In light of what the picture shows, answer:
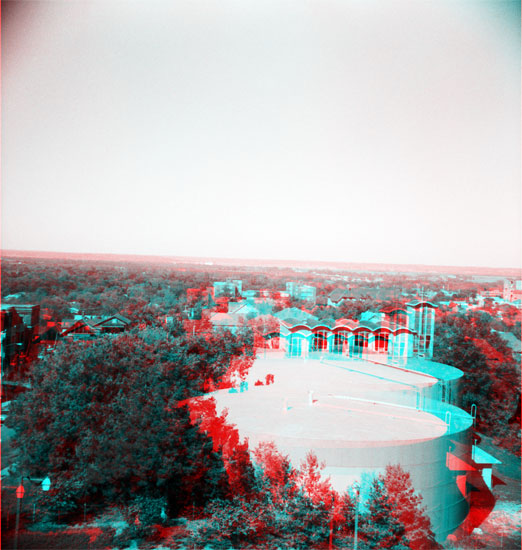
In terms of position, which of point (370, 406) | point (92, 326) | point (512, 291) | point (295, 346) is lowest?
point (370, 406)

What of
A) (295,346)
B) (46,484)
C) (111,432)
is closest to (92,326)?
(111,432)

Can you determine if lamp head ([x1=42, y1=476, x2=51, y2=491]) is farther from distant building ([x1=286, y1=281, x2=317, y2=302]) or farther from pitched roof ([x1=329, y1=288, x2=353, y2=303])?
pitched roof ([x1=329, y1=288, x2=353, y2=303])

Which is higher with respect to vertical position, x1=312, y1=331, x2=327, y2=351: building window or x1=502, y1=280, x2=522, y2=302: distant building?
x1=502, y1=280, x2=522, y2=302: distant building

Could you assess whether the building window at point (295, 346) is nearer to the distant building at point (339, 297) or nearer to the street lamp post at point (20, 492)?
the distant building at point (339, 297)

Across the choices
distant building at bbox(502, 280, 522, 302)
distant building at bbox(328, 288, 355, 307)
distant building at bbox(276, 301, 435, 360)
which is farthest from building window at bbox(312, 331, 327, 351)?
distant building at bbox(502, 280, 522, 302)

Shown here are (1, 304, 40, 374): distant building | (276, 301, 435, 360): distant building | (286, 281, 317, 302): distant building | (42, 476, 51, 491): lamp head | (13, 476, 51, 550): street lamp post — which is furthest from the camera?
(286, 281, 317, 302): distant building

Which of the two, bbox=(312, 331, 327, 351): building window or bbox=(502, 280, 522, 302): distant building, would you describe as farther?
bbox=(312, 331, 327, 351): building window

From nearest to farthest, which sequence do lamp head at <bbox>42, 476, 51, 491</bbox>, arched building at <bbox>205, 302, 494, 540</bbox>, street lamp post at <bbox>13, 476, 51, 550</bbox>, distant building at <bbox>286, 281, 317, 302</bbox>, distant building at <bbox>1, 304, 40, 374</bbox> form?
1. street lamp post at <bbox>13, 476, 51, 550</bbox>
2. arched building at <bbox>205, 302, 494, 540</bbox>
3. lamp head at <bbox>42, 476, 51, 491</bbox>
4. distant building at <bbox>1, 304, 40, 374</bbox>
5. distant building at <bbox>286, 281, 317, 302</bbox>

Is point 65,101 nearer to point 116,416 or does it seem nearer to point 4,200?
point 4,200

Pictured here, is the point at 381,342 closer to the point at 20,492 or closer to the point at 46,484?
the point at 46,484
